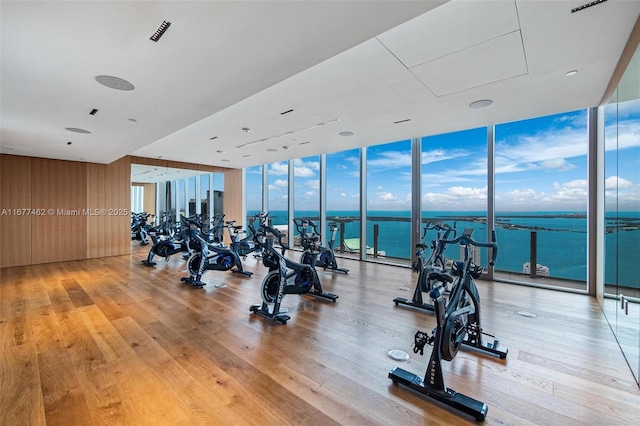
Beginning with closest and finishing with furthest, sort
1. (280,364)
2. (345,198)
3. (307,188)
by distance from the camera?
(280,364), (345,198), (307,188)

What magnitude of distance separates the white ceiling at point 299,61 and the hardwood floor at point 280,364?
2638 mm

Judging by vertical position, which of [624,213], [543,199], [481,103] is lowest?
[624,213]

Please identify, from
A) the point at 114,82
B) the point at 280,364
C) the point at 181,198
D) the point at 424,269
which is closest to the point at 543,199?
the point at 424,269

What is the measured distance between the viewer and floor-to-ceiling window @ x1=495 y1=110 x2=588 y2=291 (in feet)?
15.4

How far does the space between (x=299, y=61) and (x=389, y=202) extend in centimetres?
496

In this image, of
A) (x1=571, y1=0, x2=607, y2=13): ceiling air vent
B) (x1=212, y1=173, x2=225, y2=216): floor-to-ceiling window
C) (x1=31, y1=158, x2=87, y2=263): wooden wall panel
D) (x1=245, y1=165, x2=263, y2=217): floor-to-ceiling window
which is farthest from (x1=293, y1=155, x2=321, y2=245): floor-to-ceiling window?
(x1=571, y1=0, x2=607, y2=13): ceiling air vent

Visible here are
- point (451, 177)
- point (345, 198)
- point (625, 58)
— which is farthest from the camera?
point (345, 198)

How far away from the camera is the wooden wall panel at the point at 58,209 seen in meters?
6.91

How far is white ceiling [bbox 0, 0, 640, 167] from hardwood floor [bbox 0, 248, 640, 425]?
8.65ft

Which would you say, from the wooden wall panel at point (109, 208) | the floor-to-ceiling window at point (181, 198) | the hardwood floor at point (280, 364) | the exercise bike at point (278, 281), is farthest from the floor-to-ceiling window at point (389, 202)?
the wooden wall panel at point (109, 208)

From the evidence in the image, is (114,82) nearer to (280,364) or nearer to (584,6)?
(280,364)

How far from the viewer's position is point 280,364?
242 centimetres

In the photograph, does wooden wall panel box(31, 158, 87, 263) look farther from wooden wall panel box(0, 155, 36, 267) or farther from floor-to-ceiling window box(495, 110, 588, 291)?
floor-to-ceiling window box(495, 110, 588, 291)

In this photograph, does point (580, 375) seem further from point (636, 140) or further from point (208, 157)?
point (208, 157)
